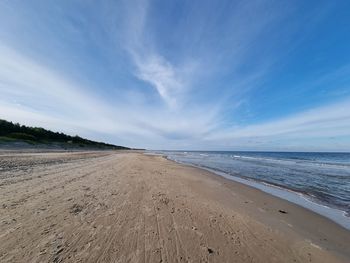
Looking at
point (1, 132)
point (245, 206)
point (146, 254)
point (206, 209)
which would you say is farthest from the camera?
point (1, 132)

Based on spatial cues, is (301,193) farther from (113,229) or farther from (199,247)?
(113,229)

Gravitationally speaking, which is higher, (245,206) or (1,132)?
(1,132)

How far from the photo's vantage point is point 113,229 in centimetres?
451

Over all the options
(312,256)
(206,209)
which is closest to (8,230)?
(206,209)

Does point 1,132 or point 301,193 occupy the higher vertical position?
point 1,132

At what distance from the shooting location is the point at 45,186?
7598mm

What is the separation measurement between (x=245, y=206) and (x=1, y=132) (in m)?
49.0

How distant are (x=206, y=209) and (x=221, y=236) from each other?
6.88ft

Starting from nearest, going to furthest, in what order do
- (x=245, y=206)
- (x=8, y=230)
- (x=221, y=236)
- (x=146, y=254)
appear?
(x=146, y=254) → (x=8, y=230) → (x=221, y=236) → (x=245, y=206)

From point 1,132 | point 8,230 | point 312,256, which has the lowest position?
point 312,256

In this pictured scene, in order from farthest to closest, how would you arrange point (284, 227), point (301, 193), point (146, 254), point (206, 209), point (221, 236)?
point (301, 193) → point (206, 209) → point (284, 227) → point (221, 236) → point (146, 254)

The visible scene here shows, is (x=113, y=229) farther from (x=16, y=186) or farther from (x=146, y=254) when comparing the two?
(x=16, y=186)

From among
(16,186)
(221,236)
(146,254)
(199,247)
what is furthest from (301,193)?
(16,186)

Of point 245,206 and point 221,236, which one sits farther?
point 245,206
